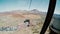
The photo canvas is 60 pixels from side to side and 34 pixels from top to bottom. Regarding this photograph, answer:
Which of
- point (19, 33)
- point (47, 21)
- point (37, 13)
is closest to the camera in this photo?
point (47, 21)

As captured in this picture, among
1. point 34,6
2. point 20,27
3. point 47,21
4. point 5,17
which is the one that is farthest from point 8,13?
point 47,21

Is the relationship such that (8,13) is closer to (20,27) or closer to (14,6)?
(14,6)

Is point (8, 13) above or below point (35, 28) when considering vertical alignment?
above

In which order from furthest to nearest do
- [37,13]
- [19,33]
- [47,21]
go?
[37,13]
[19,33]
[47,21]

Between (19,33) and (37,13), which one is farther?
(37,13)

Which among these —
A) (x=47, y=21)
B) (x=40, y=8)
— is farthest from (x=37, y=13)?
(x=47, y=21)

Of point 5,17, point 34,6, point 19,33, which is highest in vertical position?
point 34,6
